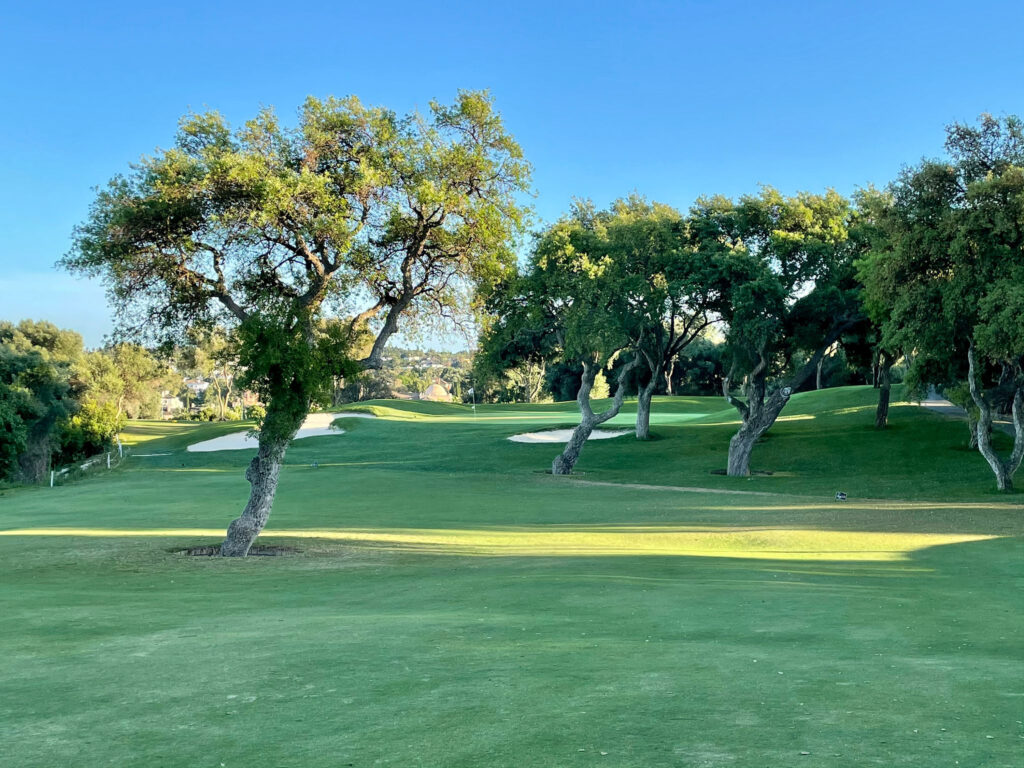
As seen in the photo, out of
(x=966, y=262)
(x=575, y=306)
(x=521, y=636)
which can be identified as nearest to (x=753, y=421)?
(x=575, y=306)

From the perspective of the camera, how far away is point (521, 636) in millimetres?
8586

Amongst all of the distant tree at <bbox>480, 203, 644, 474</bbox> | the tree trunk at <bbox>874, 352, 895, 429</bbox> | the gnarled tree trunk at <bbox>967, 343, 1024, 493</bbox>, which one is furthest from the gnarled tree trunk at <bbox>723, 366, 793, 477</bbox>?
the gnarled tree trunk at <bbox>967, 343, 1024, 493</bbox>

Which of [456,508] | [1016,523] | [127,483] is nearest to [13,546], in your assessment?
[456,508]

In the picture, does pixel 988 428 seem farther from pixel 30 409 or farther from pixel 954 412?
pixel 30 409

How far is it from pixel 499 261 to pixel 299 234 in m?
4.93

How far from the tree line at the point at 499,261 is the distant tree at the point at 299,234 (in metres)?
0.05

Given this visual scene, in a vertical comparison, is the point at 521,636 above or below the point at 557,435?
above

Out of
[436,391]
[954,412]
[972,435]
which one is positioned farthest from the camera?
[436,391]

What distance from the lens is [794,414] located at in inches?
2333

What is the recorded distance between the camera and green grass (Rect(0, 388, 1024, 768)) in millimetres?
5148

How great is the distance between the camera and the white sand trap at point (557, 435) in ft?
169

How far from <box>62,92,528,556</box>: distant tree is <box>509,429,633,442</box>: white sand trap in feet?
95.1

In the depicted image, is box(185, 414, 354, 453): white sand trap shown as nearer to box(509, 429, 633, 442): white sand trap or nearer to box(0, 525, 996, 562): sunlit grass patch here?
box(509, 429, 633, 442): white sand trap

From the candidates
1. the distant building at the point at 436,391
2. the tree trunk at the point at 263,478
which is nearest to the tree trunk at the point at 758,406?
the tree trunk at the point at 263,478
